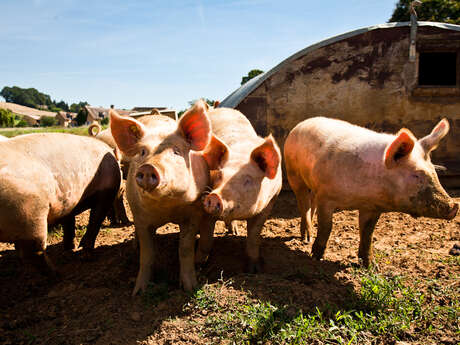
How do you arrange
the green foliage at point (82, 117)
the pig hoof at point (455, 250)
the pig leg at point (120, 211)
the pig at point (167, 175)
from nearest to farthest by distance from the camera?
1. the pig at point (167, 175)
2. the pig hoof at point (455, 250)
3. the pig leg at point (120, 211)
4. the green foliage at point (82, 117)

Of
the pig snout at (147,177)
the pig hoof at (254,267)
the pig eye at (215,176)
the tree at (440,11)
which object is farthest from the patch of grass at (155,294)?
the tree at (440,11)

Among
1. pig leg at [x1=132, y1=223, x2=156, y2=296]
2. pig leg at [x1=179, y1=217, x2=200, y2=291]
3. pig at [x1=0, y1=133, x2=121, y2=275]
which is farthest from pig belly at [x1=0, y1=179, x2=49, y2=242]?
pig leg at [x1=179, y1=217, x2=200, y2=291]

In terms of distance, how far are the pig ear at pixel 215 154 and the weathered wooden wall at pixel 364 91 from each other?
12.5 ft

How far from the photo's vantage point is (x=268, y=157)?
334 centimetres

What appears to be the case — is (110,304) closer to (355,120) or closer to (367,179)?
(367,179)

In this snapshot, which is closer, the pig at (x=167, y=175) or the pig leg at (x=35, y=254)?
the pig at (x=167, y=175)

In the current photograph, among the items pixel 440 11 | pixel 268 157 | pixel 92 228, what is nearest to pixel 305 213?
pixel 268 157

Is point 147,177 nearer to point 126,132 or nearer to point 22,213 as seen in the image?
point 126,132

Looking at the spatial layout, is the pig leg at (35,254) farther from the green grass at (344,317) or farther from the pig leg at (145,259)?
the green grass at (344,317)

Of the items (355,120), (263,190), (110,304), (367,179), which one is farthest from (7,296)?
(355,120)

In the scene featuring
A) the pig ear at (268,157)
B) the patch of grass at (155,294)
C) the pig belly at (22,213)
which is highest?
the pig ear at (268,157)

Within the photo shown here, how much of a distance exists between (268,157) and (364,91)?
4466mm

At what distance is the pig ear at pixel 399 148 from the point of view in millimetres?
3240

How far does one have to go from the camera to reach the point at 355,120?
23.3ft
